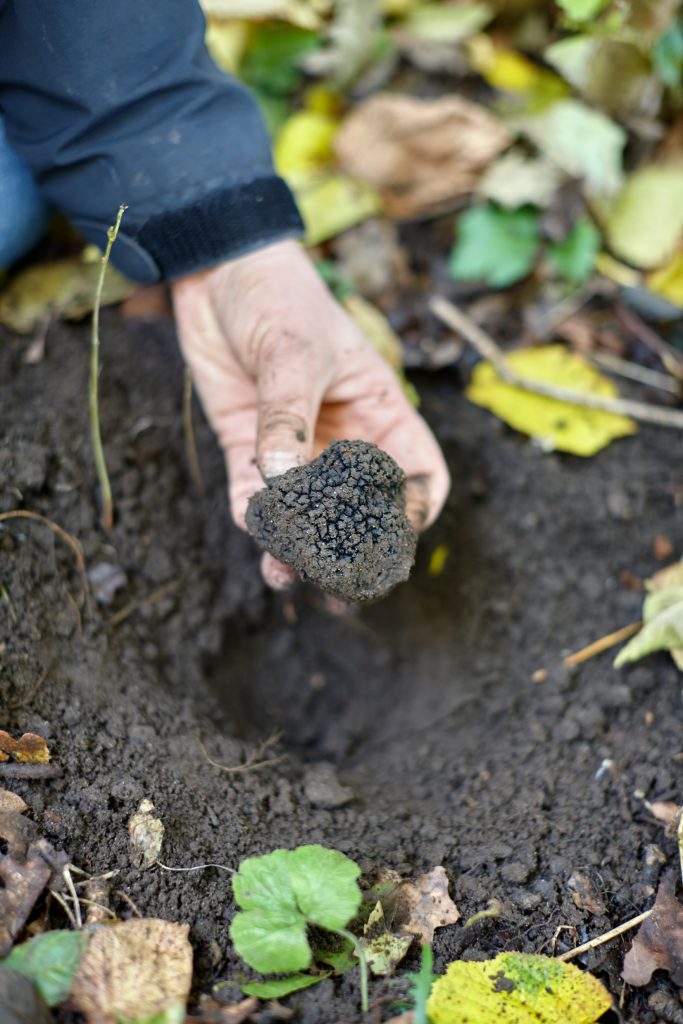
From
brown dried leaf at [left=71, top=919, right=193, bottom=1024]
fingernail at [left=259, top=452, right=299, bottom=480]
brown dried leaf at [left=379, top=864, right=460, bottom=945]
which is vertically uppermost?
fingernail at [left=259, top=452, right=299, bottom=480]

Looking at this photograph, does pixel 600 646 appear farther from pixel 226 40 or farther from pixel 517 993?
pixel 226 40

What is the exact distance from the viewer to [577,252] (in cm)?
279

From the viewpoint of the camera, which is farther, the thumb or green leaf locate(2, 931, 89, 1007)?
the thumb

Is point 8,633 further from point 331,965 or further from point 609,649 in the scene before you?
point 609,649

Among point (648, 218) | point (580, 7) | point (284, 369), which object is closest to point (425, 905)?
point (284, 369)

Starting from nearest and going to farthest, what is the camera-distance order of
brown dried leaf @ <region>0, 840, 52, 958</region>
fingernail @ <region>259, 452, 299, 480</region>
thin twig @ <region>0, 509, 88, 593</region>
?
brown dried leaf @ <region>0, 840, 52, 958</region>, fingernail @ <region>259, 452, 299, 480</region>, thin twig @ <region>0, 509, 88, 593</region>

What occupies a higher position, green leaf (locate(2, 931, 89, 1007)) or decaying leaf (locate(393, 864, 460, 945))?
green leaf (locate(2, 931, 89, 1007))

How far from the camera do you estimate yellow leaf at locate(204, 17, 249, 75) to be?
2707mm

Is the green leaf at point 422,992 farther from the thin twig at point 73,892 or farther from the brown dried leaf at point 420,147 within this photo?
the brown dried leaf at point 420,147

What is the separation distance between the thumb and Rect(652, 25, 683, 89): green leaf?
1.69 m

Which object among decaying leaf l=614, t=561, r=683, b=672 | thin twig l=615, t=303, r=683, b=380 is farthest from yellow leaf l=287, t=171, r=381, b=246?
decaying leaf l=614, t=561, r=683, b=672

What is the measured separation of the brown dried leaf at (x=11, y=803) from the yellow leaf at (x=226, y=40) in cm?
225

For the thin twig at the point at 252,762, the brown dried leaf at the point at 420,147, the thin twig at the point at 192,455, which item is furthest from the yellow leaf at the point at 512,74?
the thin twig at the point at 252,762

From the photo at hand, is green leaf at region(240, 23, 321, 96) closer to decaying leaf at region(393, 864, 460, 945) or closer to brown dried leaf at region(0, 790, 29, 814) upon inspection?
brown dried leaf at region(0, 790, 29, 814)
